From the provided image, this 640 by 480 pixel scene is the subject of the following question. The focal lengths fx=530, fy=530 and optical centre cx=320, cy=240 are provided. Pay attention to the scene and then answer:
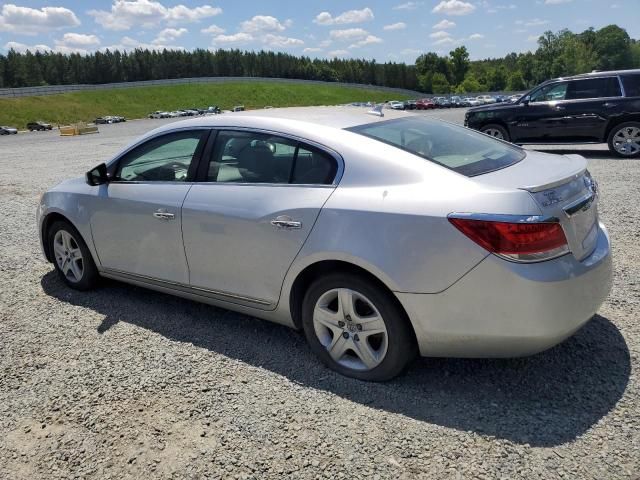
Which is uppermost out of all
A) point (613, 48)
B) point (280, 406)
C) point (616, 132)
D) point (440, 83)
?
point (613, 48)

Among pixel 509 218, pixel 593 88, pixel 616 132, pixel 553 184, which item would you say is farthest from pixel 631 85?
pixel 509 218

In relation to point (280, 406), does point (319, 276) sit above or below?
above

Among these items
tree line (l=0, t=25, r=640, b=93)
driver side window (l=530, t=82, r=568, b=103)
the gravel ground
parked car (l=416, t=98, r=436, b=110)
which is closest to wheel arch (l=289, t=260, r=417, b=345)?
the gravel ground

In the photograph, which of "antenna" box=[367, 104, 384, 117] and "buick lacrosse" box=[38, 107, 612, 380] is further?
"antenna" box=[367, 104, 384, 117]

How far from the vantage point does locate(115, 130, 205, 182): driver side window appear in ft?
12.7

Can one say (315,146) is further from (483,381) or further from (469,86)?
(469,86)

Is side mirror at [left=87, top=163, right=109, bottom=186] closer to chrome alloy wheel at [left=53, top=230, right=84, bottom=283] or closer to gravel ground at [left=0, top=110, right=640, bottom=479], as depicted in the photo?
chrome alloy wheel at [left=53, top=230, right=84, bottom=283]

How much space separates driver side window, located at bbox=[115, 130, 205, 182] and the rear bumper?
201cm

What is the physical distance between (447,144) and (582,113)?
941 centimetres

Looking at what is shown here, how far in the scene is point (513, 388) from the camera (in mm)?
2963

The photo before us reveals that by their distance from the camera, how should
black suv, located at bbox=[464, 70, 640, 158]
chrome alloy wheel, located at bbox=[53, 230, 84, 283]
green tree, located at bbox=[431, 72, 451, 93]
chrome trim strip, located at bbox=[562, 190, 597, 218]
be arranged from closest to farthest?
1. chrome trim strip, located at bbox=[562, 190, 597, 218]
2. chrome alloy wheel, located at bbox=[53, 230, 84, 283]
3. black suv, located at bbox=[464, 70, 640, 158]
4. green tree, located at bbox=[431, 72, 451, 93]

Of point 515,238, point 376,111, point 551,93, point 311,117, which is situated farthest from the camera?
point 551,93

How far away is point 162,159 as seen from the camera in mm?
4184

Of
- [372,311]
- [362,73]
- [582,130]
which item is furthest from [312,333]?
[362,73]
